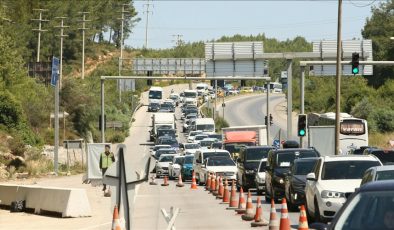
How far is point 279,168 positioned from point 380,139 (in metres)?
54.6

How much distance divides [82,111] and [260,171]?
6060 centimetres

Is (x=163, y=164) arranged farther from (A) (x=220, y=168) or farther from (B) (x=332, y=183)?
(B) (x=332, y=183)

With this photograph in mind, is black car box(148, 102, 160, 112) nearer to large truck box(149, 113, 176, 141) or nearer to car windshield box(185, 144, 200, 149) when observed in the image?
large truck box(149, 113, 176, 141)

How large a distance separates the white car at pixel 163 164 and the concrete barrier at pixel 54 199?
27.5m

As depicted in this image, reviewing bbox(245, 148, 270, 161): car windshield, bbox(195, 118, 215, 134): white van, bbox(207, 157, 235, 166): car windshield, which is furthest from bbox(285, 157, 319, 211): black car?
bbox(195, 118, 215, 134): white van

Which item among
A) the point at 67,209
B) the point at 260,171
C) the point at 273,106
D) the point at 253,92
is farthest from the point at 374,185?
the point at 253,92

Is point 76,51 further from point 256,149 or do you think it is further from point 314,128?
point 256,149

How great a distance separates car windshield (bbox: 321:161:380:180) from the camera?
25.6 m

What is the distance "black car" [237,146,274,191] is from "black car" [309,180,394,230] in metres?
31.2

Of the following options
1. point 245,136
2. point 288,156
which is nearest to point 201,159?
point 288,156

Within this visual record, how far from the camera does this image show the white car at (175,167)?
58062 mm

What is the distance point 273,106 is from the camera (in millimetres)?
152750

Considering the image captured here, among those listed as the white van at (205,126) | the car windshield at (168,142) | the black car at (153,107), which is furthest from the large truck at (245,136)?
the black car at (153,107)

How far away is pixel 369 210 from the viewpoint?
1098 cm
